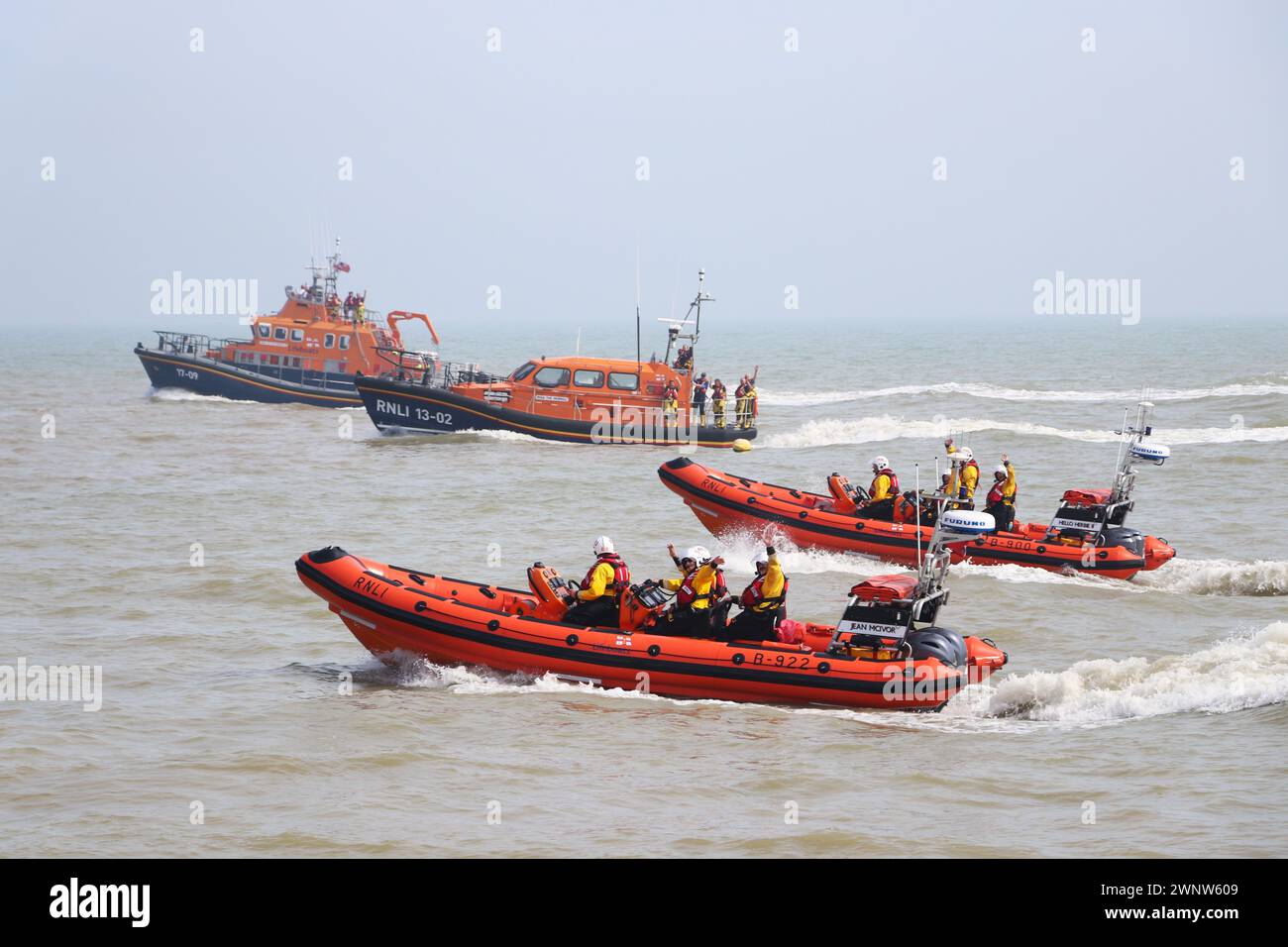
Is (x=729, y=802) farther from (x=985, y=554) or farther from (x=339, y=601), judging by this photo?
(x=985, y=554)

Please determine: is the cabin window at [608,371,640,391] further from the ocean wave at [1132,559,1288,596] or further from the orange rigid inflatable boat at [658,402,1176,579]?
the ocean wave at [1132,559,1288,596]

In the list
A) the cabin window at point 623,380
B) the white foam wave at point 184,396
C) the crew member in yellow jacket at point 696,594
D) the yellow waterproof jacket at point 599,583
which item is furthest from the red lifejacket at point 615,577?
the white foam wave at point 184,396

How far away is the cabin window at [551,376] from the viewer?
92.9ft

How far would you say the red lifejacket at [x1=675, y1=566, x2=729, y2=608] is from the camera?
11586mm

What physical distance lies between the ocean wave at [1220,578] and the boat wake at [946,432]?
1339 centimetres

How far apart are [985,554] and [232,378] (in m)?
25.3

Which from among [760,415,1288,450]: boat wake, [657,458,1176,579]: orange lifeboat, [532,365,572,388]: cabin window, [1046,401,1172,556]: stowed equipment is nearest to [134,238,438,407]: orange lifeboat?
[532,365,572,388]: cabin window

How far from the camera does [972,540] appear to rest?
16.2 metres

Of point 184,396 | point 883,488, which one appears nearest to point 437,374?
point 184,396

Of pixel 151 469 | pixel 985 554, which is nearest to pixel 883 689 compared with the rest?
pixel 985 554

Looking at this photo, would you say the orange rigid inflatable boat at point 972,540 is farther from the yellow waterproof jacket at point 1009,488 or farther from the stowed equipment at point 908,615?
the stowed equipment at point 908,615

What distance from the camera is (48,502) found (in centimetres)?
2211

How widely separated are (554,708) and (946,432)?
76.7ft

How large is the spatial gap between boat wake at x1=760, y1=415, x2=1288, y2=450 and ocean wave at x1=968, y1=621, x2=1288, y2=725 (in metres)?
18.6
